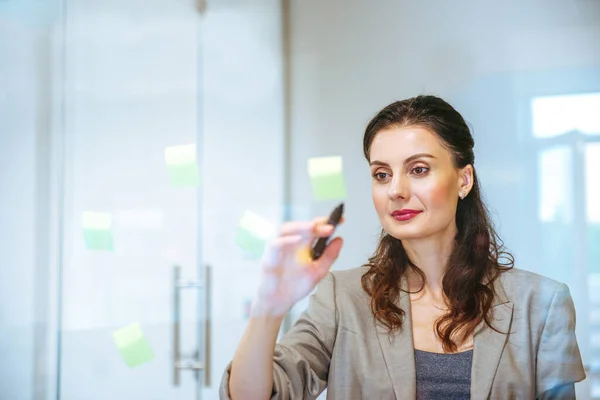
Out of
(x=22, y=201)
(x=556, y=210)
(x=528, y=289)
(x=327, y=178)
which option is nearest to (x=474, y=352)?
(x=528, y=289)

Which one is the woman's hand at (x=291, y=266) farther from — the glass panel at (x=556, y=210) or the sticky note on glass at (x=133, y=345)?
the sticky note on glass at (x=133, y=345)

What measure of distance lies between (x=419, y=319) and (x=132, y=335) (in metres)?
0.86

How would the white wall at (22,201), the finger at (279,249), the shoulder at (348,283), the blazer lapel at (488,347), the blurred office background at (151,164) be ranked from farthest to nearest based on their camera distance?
A: the white wall at (22,201)
the blurred office background at (151,164)
the shoulder at (348,283)
the blazer lapel at (488,347)
the finger at (279,249)

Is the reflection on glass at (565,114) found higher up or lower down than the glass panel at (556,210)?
higher up

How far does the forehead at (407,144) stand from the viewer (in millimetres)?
995

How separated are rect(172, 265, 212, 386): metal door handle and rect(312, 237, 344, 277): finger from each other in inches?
29.0

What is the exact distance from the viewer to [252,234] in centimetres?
152

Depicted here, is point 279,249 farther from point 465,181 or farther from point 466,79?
point 466,79

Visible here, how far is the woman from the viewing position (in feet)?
3.17

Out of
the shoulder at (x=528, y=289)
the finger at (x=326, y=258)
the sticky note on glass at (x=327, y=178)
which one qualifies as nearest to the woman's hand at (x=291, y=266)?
the finger at (x=326, y=258)

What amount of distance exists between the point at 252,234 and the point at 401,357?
633mm

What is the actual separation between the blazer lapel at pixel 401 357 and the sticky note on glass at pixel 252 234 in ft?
1.77

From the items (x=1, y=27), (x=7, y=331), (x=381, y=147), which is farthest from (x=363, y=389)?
(x=1, y=27)

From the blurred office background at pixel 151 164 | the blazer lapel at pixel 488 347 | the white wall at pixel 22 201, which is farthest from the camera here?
the white wall at pixel 22 201
